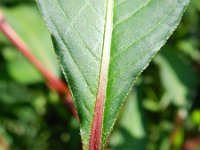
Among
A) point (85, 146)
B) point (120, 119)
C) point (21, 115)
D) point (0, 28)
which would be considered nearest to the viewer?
point (85, 146)

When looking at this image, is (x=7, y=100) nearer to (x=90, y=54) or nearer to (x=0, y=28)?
(x=0, y=28)

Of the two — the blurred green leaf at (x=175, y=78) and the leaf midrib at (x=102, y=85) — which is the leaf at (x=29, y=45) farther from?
the leaf midrib at (x=102, y=85)

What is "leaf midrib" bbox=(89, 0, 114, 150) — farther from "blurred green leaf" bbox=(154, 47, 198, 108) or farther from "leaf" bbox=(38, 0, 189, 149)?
"blurred green leaf" bbox=(154, 47, 198, 108)

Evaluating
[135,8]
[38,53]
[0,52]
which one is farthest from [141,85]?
[135,8]

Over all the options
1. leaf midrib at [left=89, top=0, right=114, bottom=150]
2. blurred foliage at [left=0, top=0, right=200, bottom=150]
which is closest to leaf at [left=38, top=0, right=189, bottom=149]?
leaf midrib at [left=89, top=0, right=114, bottom=150]

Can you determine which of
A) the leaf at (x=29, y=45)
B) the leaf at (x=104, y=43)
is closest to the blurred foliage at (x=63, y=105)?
the leaf at (x=29, y=45)

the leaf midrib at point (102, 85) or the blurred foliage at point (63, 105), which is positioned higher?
the leaf midrib at point (102, 85)

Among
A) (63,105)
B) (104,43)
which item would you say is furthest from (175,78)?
(104,43)
